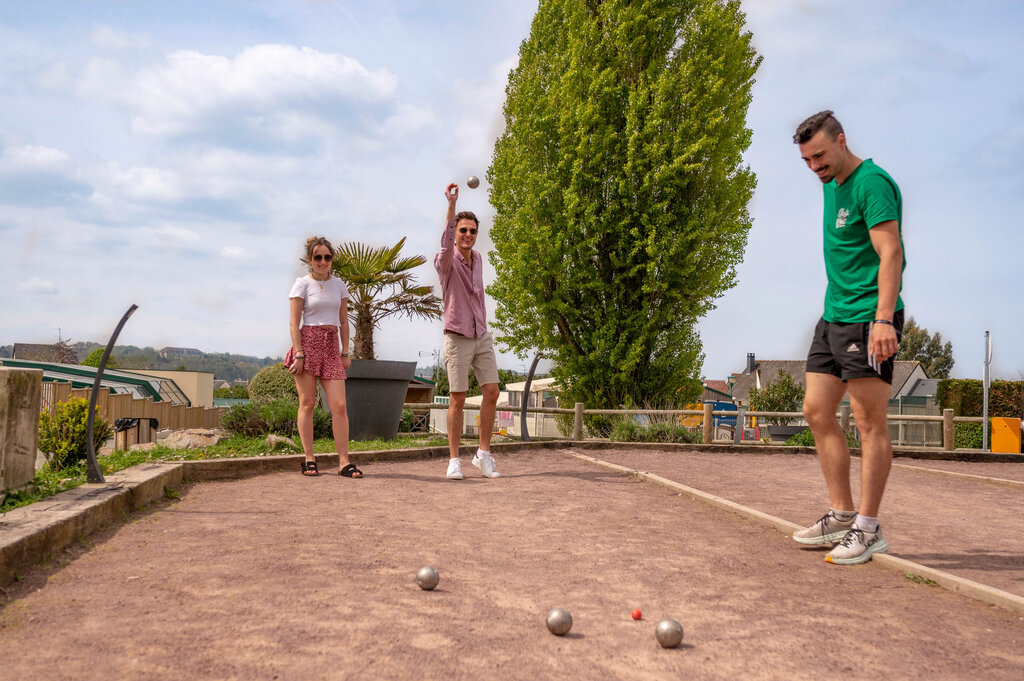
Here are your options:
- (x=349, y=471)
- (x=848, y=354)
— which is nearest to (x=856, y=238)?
(x=848, y=354)

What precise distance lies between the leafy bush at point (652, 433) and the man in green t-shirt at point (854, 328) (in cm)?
808

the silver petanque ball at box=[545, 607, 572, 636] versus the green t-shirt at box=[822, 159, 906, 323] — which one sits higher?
the green t-shirt at box=[822, 159, 906, 323]

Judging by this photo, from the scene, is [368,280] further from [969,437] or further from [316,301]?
[969,437]

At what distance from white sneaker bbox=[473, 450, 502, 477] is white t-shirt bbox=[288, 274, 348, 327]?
1709 millimetres

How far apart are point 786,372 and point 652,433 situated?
149 ft

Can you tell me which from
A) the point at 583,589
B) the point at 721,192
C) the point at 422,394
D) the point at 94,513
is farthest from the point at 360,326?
the point at 422,394

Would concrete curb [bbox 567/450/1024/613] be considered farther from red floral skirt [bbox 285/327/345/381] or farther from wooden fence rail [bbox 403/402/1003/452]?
wooden fence rail [bbox 403/402/1003/452]

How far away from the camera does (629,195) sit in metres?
16.0

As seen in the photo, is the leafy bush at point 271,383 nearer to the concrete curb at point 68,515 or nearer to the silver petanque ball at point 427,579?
the concrete curb at point 68,515

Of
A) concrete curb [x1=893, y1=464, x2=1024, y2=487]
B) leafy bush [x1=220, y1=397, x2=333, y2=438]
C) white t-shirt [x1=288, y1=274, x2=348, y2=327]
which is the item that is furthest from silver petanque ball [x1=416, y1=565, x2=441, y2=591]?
concrete curb [x1=893, y1=464, x2=1024, y2=487]

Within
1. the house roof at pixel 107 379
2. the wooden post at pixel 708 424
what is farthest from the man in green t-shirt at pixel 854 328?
the house roof at pixel 107 379

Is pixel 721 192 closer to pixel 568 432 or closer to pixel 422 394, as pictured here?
pixel 568 432

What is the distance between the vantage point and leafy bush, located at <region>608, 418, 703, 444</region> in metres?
11.9

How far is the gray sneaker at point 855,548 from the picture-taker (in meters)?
3.47
